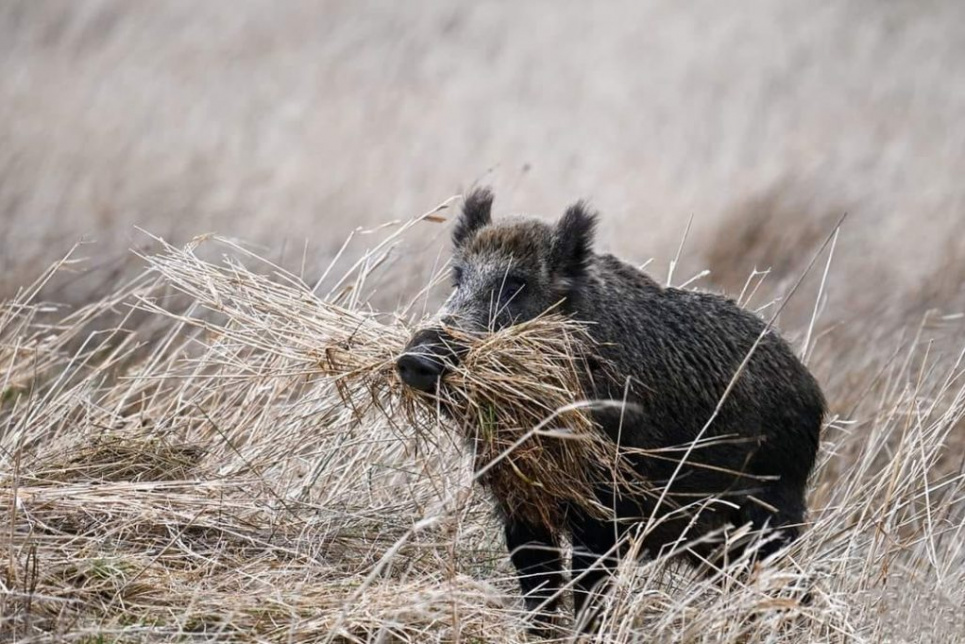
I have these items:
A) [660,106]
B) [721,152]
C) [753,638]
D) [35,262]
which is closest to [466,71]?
[660,106]

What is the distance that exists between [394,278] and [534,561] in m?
3.38

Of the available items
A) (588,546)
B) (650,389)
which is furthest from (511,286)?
(588,546)

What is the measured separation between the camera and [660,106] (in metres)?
15.8

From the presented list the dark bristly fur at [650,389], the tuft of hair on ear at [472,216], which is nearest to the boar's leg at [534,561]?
the dark bristly fur at [650,389]

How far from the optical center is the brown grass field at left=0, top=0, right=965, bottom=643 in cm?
442

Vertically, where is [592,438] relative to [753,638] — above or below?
above

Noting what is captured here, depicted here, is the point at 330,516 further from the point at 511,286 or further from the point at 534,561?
the point at 511,286

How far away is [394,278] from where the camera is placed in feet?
26.9

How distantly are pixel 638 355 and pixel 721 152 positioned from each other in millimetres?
9682

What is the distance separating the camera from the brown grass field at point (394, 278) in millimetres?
4422

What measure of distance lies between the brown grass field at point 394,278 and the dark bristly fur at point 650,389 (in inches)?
8.8

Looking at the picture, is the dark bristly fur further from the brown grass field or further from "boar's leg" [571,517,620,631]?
the brown grass field

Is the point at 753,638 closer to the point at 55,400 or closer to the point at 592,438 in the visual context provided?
the point at 592,438

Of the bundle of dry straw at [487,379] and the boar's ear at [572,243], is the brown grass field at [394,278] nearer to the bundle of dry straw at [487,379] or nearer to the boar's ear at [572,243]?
the bundle of dry straw at [487,379]
